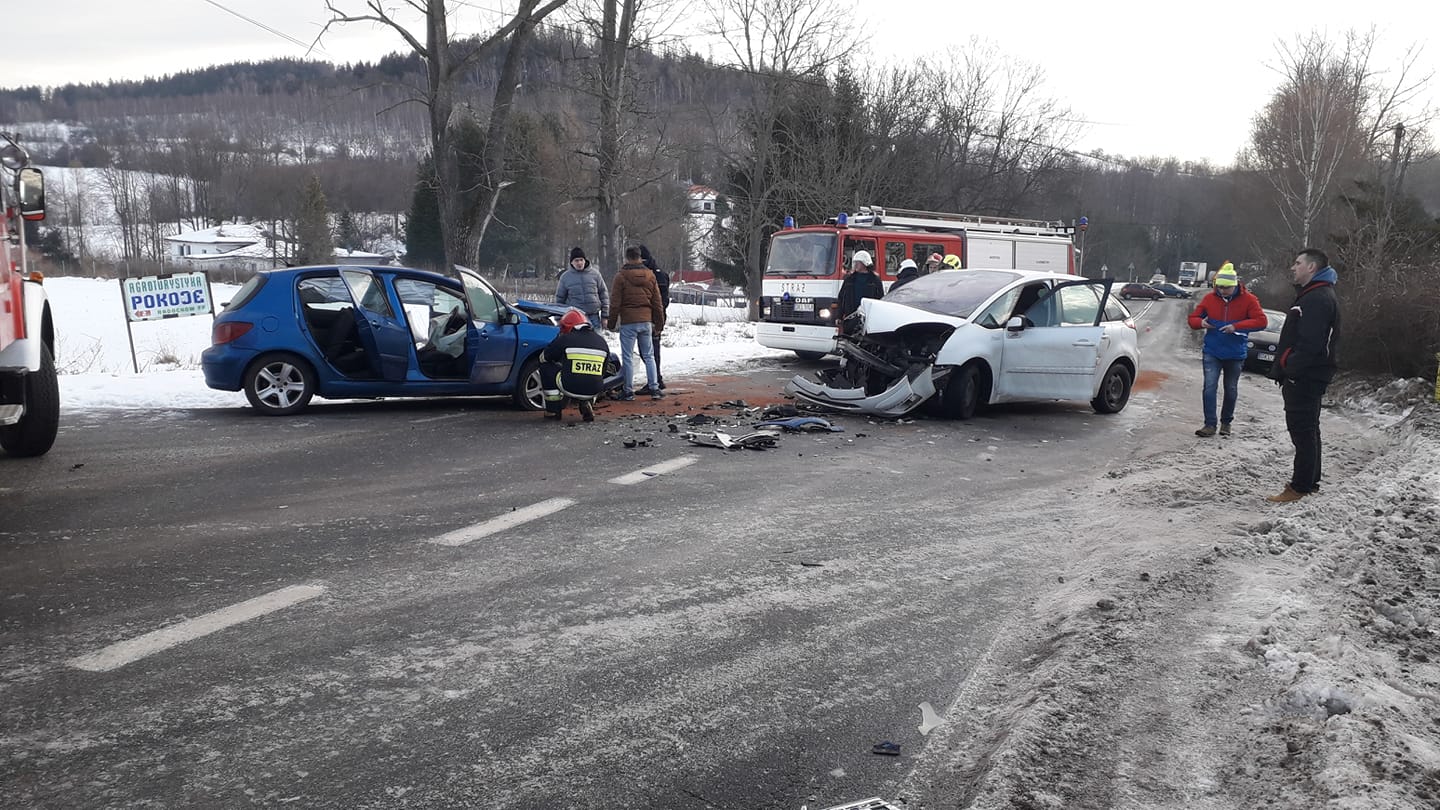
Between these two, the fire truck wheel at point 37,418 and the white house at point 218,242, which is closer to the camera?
the fire truck wheel at point 37,418

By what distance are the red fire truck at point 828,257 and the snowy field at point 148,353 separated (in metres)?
1.17

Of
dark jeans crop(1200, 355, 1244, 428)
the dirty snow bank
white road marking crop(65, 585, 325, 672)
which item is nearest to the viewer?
the dirty snow bank

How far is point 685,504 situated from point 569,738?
356 cm

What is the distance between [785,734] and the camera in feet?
11.4

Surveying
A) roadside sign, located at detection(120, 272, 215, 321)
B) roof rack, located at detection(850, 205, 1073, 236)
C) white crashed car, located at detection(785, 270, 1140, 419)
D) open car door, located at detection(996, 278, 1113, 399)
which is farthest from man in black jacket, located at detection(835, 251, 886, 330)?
roadside sign, located at detection(120, 272, 215, 321)

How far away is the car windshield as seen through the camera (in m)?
11.6

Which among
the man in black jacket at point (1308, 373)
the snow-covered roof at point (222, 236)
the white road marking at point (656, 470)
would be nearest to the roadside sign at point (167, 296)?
the white road marking at point (656, 470)

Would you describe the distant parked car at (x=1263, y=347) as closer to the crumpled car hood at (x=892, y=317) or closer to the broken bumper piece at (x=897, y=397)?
the crumpled car hood at (x=892, y=317)

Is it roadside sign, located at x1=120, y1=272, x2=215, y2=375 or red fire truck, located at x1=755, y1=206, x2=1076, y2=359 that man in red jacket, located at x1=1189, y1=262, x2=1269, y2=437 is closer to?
red fire truck, located at x1=755, y1=206, x2=1076, y2=359

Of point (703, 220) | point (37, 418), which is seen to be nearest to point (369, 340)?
point (37, 418)

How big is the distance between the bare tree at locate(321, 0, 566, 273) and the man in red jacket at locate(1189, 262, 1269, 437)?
1468 centimetres

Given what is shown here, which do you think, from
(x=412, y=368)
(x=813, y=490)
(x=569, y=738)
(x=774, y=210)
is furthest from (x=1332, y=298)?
(x=774, y=210)

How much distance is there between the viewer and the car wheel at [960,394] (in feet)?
36.6

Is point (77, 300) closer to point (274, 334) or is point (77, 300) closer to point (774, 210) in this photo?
point (774, 210)
